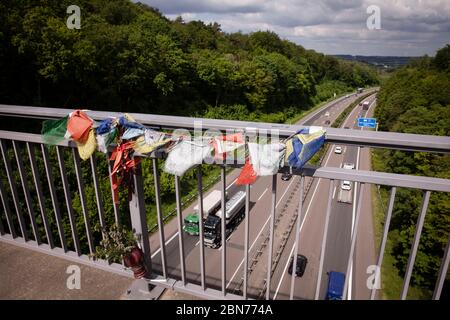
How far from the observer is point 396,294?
12953 mm

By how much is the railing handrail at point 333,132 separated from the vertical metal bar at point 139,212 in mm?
416

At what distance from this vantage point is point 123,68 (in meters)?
21.1

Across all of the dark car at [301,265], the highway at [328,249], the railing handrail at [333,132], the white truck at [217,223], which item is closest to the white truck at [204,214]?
the white truck at [217,223]

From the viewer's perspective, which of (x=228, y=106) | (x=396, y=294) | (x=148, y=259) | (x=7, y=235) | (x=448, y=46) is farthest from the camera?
(x=448, y=46)

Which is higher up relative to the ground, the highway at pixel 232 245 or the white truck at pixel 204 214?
the white truck at pixel 204 214

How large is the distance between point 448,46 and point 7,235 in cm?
6912

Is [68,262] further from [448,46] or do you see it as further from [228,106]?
[448,46]

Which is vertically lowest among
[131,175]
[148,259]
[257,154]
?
[148,259]

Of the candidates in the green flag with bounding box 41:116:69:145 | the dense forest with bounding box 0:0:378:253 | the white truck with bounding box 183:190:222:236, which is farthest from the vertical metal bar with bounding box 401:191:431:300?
the white truck with bounding box 183:190:222:236

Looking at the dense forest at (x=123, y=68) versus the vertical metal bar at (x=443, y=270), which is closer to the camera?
the vertical metal bar at (x=443, y=270)

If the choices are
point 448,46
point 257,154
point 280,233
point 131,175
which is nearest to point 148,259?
point 131,175

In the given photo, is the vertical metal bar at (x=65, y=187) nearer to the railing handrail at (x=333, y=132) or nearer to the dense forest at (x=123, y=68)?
the railing handrail at (x=333, y=132)

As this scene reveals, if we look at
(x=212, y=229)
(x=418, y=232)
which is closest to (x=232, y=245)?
(x=212, y=229)

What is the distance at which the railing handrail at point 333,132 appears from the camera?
1521 mm
